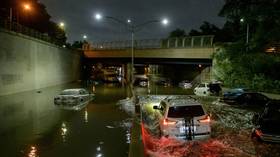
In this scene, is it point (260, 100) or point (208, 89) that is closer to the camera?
point (260, 100)

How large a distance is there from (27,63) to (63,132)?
2674 cm

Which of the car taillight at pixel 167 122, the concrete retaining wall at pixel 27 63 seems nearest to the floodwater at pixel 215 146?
the car taillight at pixel 167 122

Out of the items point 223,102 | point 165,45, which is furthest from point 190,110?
point 165,45

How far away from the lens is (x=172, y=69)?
96375mm

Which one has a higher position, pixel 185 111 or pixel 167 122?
pixel 185 111

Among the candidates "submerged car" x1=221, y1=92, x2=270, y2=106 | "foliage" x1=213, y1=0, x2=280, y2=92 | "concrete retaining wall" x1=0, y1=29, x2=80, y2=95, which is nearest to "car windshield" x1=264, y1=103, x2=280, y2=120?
"submerged car" x1=221, y1=92, x2=270, y2=106

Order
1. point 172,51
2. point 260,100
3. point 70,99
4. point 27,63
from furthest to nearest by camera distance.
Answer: point 172,51 → point 27,63 → point 70,99 → point 260,100

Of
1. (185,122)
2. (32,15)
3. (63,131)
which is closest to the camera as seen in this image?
(185,122)

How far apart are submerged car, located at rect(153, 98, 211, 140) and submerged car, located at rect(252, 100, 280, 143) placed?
6.16 ft

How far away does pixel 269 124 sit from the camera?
13.0m

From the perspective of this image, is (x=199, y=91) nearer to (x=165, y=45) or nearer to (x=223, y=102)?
(x=223, y=102)

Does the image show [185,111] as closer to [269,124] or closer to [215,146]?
[215,146]

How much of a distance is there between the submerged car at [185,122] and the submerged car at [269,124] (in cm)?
188

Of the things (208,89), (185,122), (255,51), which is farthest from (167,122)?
(255,51)
